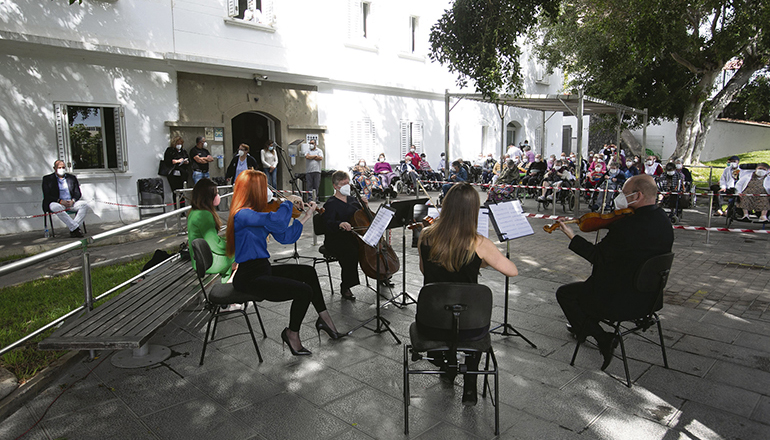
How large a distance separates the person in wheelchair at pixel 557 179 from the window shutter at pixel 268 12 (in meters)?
8.65

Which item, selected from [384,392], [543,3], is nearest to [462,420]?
[384,392]

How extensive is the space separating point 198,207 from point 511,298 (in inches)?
141

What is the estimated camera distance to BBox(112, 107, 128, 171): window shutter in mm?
11633

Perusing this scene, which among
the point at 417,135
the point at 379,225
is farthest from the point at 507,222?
the point at 417,135

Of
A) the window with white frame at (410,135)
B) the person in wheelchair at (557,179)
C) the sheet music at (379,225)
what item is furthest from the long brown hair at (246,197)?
the window with white frame at (410,135)

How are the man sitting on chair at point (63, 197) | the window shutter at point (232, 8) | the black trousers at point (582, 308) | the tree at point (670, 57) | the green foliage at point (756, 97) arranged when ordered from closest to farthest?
the black trousers at point (582, 308) → the man sitting on chair at point (63, 197) → the window shutter at point (232, 8) → the tree at point (670, 57) → the green foliage at point (756, 97)

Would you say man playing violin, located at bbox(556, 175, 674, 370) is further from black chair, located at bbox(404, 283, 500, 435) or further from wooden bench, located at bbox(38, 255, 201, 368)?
wooden bench, located at bbox(38, 255, 201, 368)

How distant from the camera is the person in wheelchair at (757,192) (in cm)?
1070

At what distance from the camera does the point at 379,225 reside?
443 centimetres

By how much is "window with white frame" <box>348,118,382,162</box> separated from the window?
714 centimetres

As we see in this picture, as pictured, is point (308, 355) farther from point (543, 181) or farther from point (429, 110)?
point (429, 110)

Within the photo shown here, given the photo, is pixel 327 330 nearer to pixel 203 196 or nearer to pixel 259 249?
pixel 259 249

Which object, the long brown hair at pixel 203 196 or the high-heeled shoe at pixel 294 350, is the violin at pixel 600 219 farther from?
the long brown hair at pixel 203 196

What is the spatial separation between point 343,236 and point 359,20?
12169 mm
